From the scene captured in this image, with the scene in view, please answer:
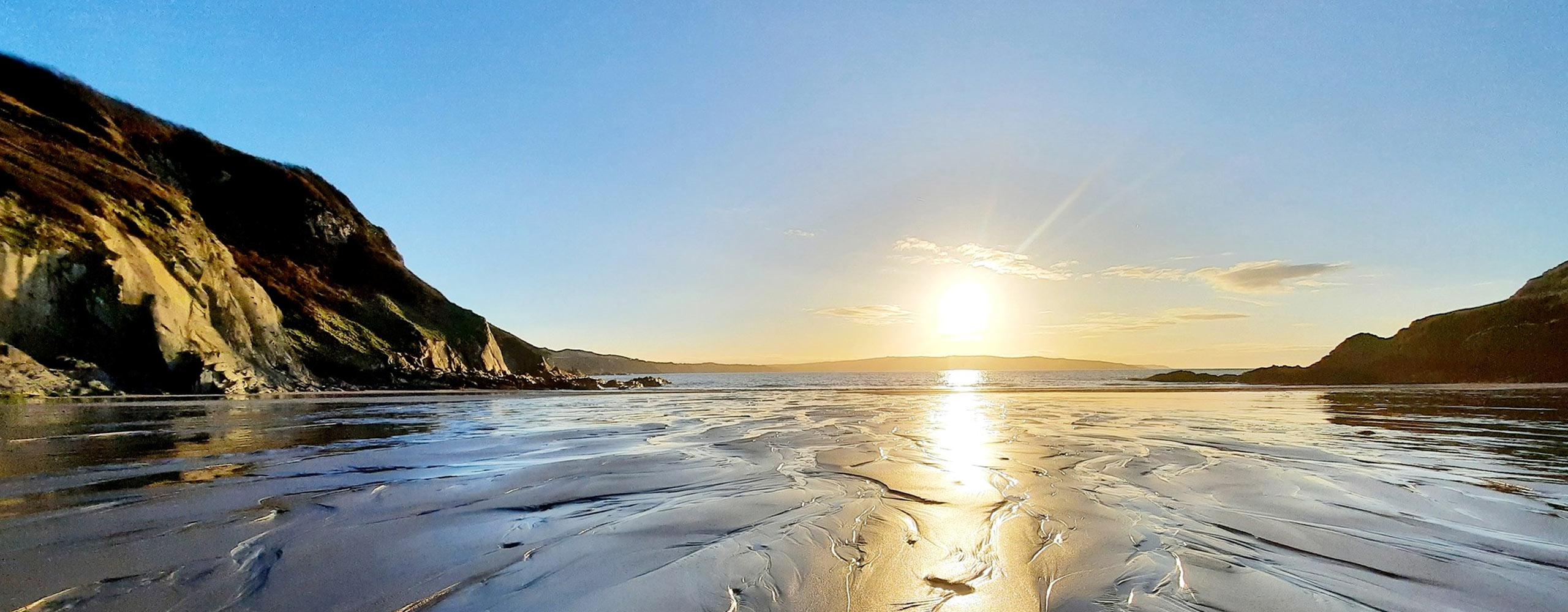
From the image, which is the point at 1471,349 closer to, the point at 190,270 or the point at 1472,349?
the point at 1472,349

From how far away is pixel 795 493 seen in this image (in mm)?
6602

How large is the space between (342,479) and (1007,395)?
29.4 meters

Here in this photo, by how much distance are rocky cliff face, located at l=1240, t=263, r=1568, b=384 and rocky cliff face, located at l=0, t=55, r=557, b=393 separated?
62.1 m

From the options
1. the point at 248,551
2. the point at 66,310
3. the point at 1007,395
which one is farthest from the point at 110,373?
the point at 1007,395

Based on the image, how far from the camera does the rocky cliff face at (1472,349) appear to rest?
129ft

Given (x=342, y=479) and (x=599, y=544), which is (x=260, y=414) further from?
(x=599, y=544)

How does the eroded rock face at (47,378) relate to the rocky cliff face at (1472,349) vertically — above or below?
below

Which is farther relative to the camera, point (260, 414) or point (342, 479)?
point (260, 414)

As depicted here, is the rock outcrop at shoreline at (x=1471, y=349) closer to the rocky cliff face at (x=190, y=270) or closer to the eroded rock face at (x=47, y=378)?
the rocky cliff face at (x=190, y=270)

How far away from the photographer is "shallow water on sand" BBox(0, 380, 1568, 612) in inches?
139

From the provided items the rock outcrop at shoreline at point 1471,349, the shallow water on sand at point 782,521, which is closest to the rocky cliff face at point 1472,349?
the rock outcrop at shoreline at point 1471,349

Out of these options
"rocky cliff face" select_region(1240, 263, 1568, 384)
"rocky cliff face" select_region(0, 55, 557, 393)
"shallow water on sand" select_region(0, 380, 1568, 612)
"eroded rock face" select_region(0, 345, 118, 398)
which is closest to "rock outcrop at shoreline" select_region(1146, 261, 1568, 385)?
"rocky cliff face" select_region(1240, 263, 1568, 384)

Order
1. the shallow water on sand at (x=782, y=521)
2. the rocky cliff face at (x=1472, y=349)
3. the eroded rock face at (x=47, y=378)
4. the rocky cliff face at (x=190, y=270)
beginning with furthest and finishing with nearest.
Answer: the rocky cliff face at (x=1472, y=349) < the rocky cliff face at (x=190, y=270) < the eroded rock face at (x=47, y=378) < the shallow water on sand at (x=782, y=521)

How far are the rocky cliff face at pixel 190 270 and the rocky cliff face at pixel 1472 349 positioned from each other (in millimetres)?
62149
